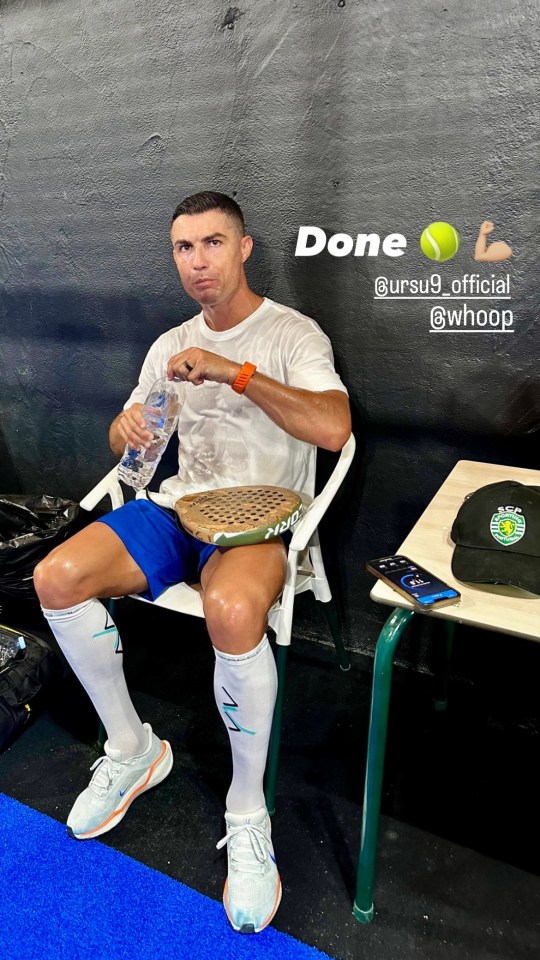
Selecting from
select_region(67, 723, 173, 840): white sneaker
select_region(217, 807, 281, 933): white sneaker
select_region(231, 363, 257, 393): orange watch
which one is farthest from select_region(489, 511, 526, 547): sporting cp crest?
select_region(67, 723, 173, 840): white sneaker

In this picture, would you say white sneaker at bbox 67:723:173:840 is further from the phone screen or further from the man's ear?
the man's ear

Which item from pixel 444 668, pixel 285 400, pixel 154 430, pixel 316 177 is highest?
pixel 316 177

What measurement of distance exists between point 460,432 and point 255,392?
64cm

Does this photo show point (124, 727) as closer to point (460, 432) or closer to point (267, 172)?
point (460, 432)

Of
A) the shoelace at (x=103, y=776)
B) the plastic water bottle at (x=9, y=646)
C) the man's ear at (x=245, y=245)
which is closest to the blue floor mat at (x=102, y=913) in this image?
the shoelace at (x=103, y=776)

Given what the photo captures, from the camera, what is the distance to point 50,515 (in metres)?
2.40

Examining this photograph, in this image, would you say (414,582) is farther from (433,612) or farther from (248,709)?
(248,709)

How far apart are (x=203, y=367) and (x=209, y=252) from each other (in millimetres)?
342

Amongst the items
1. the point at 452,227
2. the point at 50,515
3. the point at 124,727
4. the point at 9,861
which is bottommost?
the point at 9,861

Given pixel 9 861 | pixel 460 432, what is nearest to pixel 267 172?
pixel 460 432

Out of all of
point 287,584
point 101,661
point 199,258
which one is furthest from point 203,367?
point 101,661

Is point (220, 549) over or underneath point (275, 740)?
over

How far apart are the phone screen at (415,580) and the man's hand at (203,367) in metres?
0.61

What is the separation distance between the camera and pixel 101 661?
5.13 feet
